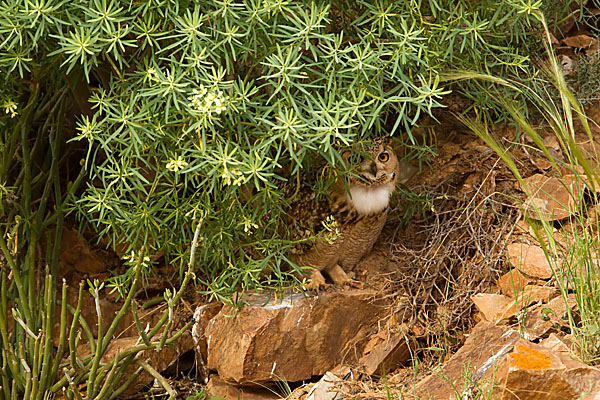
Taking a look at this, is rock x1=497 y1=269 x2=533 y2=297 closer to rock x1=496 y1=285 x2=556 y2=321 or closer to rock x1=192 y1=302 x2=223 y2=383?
rock x1=496 y1=285 x2=556 y2=321

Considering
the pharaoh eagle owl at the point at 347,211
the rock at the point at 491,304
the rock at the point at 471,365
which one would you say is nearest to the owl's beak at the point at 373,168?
the pharaoh eagle owl at the point at 347,211

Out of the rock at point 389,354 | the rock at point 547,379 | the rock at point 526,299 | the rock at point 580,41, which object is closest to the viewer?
the rock at point 547,379

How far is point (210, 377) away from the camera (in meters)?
3.88

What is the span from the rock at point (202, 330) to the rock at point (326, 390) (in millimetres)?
660

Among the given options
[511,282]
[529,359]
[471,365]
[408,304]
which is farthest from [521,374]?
[408,304]

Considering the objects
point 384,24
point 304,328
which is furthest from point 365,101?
point 304,328

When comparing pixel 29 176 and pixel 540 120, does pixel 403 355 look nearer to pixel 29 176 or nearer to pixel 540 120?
pixel 540 120

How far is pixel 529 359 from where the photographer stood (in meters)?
2.55

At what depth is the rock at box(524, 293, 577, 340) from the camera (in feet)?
9.82

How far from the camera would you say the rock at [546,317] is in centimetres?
299

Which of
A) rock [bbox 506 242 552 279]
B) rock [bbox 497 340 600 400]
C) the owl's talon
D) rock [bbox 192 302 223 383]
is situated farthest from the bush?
rock [bbox 497 340 600 400]

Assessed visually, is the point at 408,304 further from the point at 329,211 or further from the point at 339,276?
the point at 329,211

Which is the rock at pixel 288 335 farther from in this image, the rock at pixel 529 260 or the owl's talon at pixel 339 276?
the rock at pixel 529 260

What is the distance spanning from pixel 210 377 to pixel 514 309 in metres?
1.65
